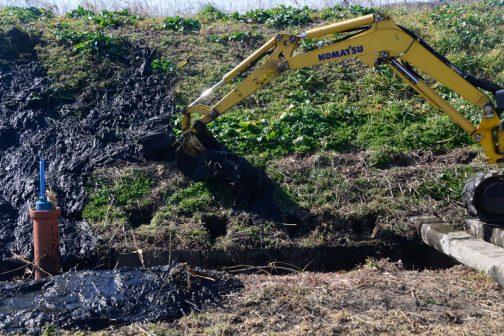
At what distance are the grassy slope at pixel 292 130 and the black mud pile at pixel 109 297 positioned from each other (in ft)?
6.03

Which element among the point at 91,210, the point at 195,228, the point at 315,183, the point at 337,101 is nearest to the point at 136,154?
the point at 91,210

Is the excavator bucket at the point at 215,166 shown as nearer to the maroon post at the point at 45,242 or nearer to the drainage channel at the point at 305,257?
the drainage channel at the point at 305,257

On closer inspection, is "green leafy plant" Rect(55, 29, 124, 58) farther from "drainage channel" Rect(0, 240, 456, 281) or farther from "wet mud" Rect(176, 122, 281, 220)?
"drainage channel" Rect(0, 240, 456, 281)

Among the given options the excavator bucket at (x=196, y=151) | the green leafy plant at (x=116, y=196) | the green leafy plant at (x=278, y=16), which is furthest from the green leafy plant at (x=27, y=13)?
the excavator bucket at (x=196, y=151)

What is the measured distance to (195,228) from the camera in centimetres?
876

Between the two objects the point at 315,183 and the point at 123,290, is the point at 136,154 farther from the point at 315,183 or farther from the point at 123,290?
the point at 123,290

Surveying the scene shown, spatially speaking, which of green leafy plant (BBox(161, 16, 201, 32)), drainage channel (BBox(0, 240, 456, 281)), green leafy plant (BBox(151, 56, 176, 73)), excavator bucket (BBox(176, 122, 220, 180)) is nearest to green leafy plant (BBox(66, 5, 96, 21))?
green leafy plant (BBox(161, 16, 201, 32))

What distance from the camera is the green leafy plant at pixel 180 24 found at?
47.8 ft

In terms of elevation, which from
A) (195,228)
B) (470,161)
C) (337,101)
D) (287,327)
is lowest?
(287,327)

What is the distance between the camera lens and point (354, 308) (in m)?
6.00

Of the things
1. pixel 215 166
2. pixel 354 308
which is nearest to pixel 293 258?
pixel 215 166

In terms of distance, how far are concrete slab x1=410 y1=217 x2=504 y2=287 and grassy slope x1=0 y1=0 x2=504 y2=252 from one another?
0.45 m

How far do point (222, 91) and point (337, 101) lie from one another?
199 cm

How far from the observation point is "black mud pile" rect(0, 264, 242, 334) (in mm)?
5906
